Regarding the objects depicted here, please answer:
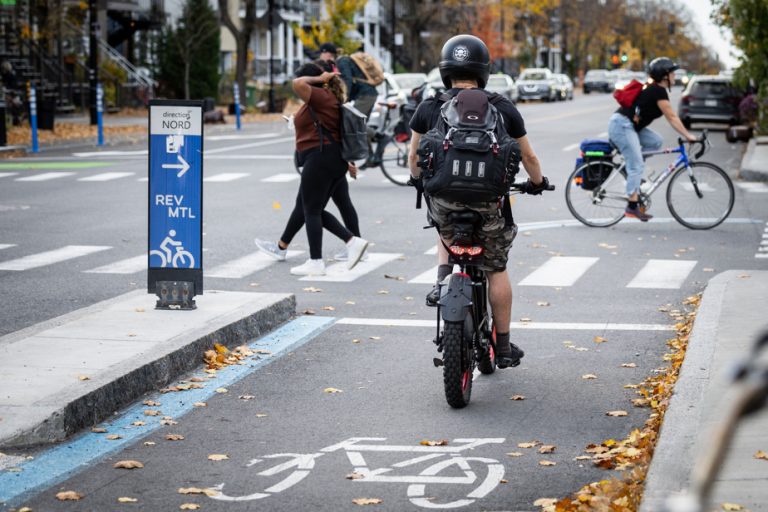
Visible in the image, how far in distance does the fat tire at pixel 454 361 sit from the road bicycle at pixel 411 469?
18.4 inches

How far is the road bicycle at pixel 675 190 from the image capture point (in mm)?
14930

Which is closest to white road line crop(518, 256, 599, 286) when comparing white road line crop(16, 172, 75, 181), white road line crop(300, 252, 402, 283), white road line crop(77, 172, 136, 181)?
white road line crop(300, 252, 402, 283)

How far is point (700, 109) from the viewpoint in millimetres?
38125

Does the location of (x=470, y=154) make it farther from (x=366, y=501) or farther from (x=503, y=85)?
(x=503, y=85)

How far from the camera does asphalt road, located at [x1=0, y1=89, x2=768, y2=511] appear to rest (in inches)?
218

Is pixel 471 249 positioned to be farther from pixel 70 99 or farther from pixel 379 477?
pixel 70 99

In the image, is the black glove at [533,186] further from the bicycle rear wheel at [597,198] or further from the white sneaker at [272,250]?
the bicycle rear wheel at [597,198]

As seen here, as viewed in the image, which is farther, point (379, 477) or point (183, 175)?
point (183, 175)

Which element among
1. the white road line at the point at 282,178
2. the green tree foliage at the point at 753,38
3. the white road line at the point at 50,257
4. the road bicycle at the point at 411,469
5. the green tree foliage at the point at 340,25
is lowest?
the white road line at the point at 50,257

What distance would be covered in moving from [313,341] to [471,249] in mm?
2371

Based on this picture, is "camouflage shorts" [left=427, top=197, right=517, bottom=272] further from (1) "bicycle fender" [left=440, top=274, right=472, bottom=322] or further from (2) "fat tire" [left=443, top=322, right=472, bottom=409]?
(2) "fat tire" [left=443, top=322, right=472, bottom=409]

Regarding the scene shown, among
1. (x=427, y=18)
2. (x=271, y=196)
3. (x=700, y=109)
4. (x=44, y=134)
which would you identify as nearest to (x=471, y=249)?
(x=271, y=196)

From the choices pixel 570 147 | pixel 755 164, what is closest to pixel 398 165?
pixel 755 164

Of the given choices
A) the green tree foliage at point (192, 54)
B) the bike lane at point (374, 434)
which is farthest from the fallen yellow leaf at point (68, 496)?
the green tree foliage at point (192, 54)
